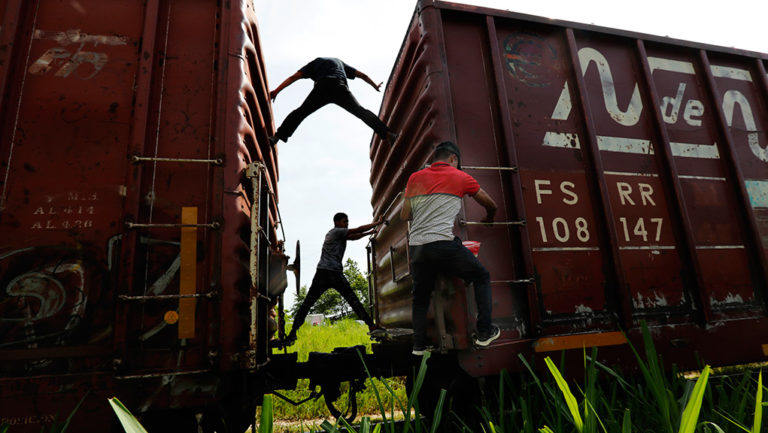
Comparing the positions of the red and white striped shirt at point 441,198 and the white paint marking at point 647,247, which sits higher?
the red and white striped shirt at point 441,198

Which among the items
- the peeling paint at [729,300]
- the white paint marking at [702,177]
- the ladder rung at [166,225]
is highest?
the white paint marking at [702,177]

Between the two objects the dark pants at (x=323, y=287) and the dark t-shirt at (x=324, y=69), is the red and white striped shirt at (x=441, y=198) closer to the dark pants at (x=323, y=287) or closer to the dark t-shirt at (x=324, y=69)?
the dark t-shirt at (x=324, y=69)

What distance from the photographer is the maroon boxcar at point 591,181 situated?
3025 millimetres

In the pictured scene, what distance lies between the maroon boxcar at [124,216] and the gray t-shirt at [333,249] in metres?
2.18

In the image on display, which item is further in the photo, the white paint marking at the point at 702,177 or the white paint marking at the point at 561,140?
the white paint marking at the point at 702,177

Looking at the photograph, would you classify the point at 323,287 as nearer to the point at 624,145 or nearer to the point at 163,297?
the point at 163,297

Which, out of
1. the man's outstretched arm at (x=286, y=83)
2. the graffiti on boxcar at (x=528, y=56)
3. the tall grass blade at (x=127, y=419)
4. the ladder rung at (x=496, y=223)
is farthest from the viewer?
the man's outstretched arm at (x=286, y=83)

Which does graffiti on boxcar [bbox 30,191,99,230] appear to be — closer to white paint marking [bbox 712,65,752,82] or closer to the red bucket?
the red bucket

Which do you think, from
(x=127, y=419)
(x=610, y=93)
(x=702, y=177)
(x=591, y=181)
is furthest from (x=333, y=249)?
(x=127, y=419)

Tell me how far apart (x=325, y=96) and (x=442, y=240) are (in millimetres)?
2328

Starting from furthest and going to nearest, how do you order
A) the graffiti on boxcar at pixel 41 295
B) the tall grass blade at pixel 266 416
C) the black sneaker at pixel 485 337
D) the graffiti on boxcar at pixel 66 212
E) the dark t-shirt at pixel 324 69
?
the dark t-shirt at pixel 324 69 < the black sneaker at pixel 485 337 < the graffiti on boxcar at pixel 66 212 < the graffiti on boxcar at pixel 41 295 < the tall grass blade at pixel 266 416

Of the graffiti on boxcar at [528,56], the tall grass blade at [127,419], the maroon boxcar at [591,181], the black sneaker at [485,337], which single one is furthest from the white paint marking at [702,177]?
the tall grass blade at [127,419]

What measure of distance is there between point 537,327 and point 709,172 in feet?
8.40

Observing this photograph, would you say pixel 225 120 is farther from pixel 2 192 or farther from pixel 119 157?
pixel 2 192
